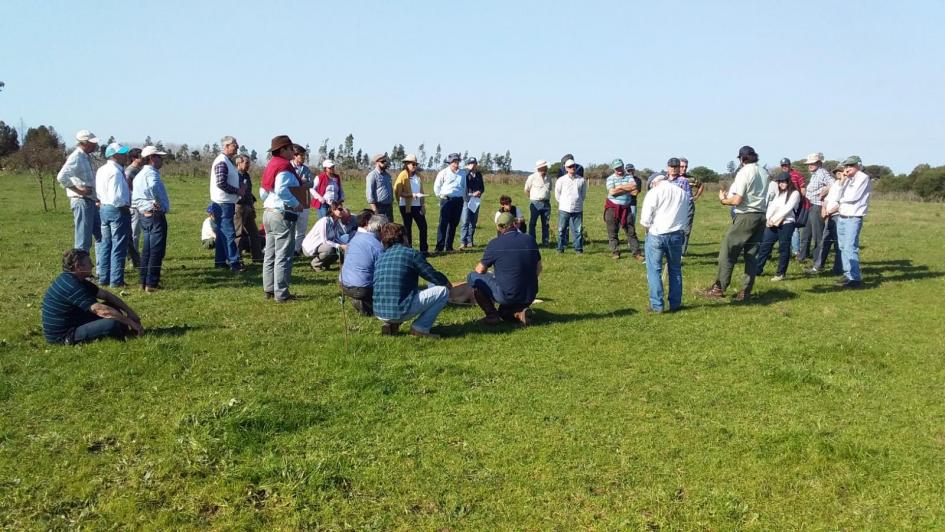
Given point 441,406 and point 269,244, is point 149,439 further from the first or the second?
point 269,244

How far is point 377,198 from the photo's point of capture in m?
12.2

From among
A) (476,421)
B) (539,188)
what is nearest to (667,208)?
(476,421)

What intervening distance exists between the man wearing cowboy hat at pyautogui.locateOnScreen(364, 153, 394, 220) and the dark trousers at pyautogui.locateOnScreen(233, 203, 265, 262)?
6.60 feet

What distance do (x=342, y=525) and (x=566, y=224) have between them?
10426 mm

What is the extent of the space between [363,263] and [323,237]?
3.66 metres

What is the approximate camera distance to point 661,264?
8727 mm

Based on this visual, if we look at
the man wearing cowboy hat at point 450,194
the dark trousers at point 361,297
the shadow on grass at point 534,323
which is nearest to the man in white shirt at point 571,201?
the man wearing cowboy hat at point 450,194

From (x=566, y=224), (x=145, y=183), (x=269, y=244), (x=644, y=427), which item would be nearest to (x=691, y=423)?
(x=644, y=427)

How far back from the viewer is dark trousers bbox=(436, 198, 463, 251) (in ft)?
44.6

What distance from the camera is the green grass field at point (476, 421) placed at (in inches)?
164

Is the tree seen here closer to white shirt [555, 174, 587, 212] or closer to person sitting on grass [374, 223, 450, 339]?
white shirt [555, 174, 587, 212]

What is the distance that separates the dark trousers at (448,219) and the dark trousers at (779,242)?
570 centimetres

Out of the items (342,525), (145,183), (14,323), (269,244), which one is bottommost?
(342,525)

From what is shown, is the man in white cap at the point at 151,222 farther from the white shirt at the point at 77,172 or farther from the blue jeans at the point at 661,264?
the blue jeans at the point at 661,264
